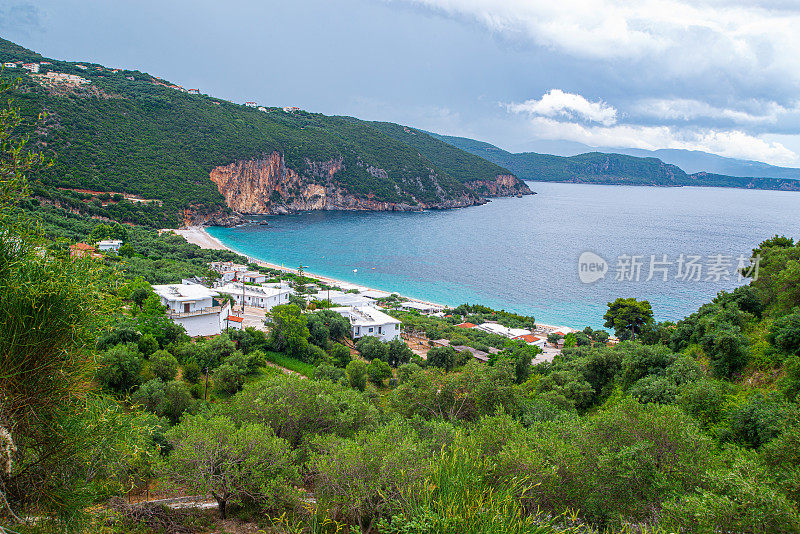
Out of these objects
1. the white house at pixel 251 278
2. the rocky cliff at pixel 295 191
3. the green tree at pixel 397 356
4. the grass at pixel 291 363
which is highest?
the rocky cliff at pixel 295 191

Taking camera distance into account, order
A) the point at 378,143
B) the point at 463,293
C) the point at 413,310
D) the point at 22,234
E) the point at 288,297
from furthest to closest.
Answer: the point at 378,143 < the point at 463,293 < the point at 413,310 < the point at 288,297 < the point at 22,234

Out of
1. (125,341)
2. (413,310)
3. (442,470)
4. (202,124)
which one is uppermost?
(202,124)

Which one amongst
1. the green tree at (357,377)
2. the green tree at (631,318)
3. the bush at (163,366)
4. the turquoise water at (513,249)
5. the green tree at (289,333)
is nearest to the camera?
the bush at (163,366)

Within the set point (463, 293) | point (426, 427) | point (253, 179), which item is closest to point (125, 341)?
point (426, 427)

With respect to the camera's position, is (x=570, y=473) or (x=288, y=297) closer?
(x=570, y=473)

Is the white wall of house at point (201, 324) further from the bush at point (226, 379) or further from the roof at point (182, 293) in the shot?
the bush at point (226, 379)

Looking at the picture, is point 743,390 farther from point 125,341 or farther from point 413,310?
point 413,310

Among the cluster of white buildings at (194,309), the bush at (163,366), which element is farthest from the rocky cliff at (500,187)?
the bush at (163,366)

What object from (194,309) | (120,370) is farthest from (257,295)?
(120,370)
